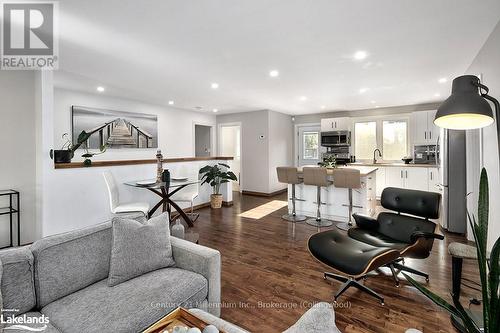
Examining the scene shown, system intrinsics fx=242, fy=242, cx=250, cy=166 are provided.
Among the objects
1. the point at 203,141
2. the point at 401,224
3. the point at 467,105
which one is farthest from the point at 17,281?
the point at 203,141

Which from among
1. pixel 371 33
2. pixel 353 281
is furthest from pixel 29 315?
pixel 371 33

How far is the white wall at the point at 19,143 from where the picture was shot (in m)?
3.23

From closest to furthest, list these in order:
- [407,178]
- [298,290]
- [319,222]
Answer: [298,290] → [319,222] → [407,178]

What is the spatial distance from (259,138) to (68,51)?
16.3 feet

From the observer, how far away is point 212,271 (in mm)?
1793

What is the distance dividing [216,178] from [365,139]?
15.0 feet

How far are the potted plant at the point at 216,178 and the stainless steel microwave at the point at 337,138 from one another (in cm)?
330

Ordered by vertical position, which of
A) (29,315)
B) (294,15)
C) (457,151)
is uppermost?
(294,15)

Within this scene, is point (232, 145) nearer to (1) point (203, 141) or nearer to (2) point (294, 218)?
(1) point (203, 141)

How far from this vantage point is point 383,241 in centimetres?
254

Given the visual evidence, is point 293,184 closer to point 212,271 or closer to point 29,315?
point 212,271

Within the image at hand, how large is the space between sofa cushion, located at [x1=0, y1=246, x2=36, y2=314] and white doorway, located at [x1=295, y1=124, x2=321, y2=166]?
7466 millimetres

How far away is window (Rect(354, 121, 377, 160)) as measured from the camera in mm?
6969

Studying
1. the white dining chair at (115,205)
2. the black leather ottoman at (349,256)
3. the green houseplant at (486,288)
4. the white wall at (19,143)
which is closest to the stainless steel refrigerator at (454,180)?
the black leather ottoman at (349,256)
